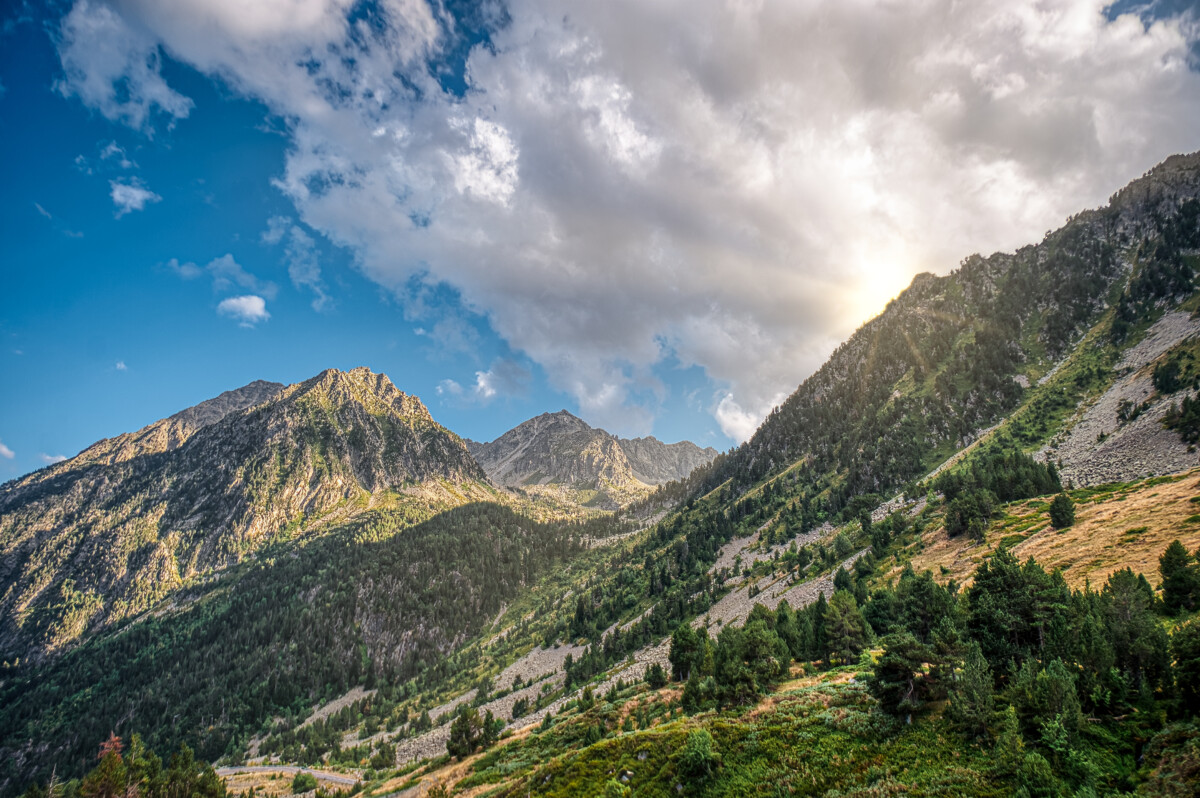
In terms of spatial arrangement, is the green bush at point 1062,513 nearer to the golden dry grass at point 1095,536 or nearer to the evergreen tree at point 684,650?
the golden dry grass at point 1095,536

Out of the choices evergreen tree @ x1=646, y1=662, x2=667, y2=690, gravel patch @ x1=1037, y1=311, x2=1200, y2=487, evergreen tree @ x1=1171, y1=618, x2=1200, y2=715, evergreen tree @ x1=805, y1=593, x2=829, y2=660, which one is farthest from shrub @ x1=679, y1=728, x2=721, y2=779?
gravel patch @ x1=1037, y1=311, x2=1200, y2=487

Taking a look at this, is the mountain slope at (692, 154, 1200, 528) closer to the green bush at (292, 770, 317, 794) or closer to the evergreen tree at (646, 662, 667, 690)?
the evergreen tree at (646, 662, 667, 690)

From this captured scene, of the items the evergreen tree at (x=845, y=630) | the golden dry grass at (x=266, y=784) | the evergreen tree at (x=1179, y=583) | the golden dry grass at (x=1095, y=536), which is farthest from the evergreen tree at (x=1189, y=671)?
the golden dry grass at (x=266, y=784)

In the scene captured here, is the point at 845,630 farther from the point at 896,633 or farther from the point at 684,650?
the point at 896,633

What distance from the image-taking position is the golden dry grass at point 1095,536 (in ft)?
157

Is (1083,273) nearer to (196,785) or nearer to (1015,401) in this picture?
(1015,401)

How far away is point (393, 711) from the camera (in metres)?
144

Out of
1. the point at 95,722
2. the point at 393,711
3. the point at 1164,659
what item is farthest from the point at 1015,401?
the point at 95,722

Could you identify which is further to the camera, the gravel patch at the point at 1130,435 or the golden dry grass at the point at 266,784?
the golden dry grass at the point at 266,784

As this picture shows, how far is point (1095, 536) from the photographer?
56.9 m

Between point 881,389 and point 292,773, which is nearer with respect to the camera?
point 292,773

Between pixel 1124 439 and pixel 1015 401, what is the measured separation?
195ft

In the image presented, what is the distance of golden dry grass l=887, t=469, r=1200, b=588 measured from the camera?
4784cm

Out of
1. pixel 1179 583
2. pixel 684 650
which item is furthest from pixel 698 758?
pixel 1179 583
